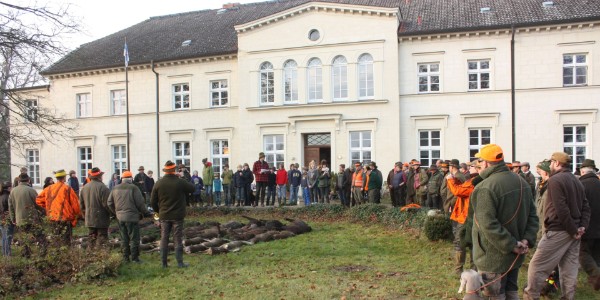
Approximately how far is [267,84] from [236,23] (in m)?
6.34

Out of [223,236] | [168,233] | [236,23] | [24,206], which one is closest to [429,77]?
[236,23]

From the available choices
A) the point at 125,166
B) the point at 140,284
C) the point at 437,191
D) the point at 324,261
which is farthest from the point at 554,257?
the point at 125,166

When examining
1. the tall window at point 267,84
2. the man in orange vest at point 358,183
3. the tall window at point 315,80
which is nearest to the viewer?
the man in orange vest at point 358,183

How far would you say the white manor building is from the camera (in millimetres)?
23422

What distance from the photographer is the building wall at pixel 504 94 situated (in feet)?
76.1

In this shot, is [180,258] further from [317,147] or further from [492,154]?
[317,147]

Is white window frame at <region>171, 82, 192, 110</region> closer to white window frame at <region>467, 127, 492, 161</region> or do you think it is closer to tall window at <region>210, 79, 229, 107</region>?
tall window at <region>210, 79, 229, 107</region>

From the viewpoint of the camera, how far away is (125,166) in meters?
31.4

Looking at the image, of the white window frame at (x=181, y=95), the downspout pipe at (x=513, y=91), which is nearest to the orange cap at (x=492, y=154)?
the downspout pipe at (x=513, y=91)

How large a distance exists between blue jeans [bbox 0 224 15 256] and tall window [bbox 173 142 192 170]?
17.8m

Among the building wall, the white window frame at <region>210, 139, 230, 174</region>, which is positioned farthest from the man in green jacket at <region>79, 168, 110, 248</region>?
the white window frame at <region>210, 139, 230, 174</region>

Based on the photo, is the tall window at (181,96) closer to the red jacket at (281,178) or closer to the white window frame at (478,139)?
the red jacket at (281,178)

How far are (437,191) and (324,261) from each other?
18.6 feet

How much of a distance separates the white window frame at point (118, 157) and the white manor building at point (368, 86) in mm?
66
